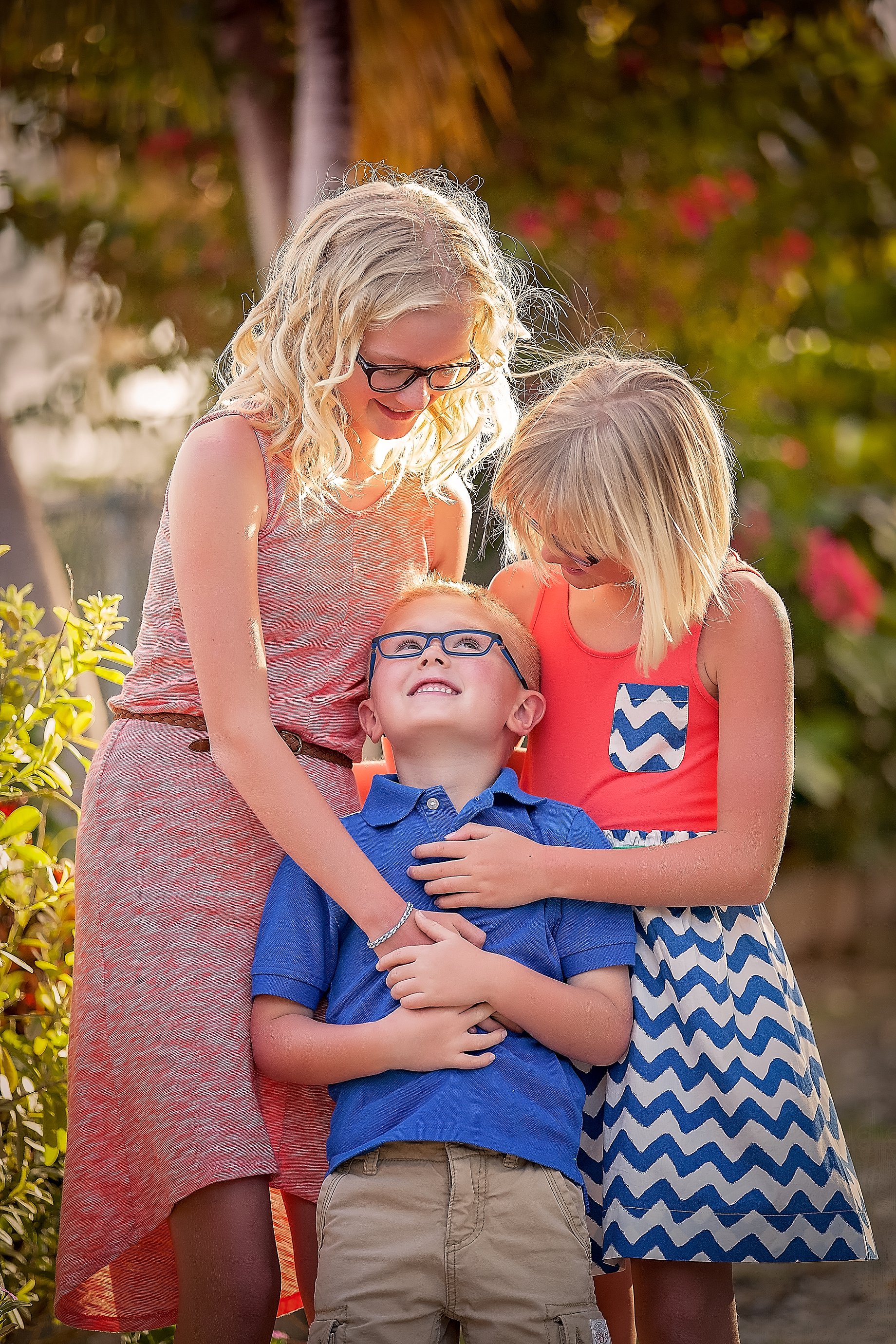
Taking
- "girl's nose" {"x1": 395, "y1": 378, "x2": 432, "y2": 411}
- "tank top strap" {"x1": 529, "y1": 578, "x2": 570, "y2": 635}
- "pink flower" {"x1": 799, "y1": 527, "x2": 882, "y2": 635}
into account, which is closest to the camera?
"girl's nose" {"x1": 395, "y1": 378, "x2": 432, "y2": 411}

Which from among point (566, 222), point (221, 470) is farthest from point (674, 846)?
point (566, 222)

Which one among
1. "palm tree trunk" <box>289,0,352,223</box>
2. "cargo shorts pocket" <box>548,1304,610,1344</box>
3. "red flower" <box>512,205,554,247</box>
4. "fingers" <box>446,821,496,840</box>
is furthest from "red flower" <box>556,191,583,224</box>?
"cargo shorts pocket" <box>548,1304,610,1344</box>

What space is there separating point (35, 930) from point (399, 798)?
2.85 ft

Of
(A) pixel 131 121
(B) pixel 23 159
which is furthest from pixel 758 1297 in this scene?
(B) pixel 23 159

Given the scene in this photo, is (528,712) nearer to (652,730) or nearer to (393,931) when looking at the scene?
(652,730)

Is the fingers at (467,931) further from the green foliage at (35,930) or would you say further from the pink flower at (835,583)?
the pink flower at (835,583)

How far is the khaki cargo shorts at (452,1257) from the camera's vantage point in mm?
1794

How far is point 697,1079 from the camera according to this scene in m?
2.02

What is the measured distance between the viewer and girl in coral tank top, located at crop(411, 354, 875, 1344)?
6.52 feet

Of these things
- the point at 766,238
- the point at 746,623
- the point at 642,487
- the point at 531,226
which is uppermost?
the point at 531,226

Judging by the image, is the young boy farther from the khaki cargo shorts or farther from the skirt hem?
the skirt hem

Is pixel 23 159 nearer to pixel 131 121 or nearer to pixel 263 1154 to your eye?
pixel 131 121

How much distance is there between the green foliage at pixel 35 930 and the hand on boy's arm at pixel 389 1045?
21.0 inches

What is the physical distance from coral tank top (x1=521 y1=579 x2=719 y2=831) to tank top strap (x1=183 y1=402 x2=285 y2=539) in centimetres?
59
